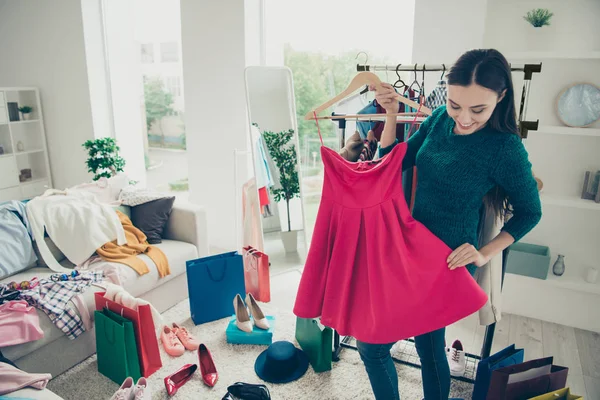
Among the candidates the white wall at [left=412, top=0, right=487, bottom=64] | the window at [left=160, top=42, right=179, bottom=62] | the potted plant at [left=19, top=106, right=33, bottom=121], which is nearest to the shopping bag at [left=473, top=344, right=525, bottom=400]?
the white wall at [left=412, top=0, right=487, bottom=64]

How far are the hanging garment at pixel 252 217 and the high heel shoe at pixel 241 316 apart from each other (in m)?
0.55

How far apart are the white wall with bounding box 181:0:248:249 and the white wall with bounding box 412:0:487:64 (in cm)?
134

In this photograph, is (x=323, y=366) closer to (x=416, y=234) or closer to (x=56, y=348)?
(x=416, y=234)

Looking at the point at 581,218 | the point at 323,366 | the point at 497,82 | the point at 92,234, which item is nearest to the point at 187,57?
the point at 92,234

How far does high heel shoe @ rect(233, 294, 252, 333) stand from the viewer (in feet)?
7.78

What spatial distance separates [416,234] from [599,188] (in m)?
1.66

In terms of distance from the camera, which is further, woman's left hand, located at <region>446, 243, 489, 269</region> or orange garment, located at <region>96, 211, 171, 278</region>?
orange garment, located at <region>96, 211, 171, 278</region>

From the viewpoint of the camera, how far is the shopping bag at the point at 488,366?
1.73 metres

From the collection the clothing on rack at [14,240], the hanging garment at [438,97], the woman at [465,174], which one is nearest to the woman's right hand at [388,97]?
the woman at [465,174]

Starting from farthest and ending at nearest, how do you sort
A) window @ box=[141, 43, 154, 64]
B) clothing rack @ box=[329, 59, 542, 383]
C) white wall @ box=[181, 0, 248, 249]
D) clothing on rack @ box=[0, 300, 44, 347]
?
window @ box=[141, 43, 154, 64]
white wall @ box=[181, 0, 248, 249]
clothing on rack @ box=[0, 300, 44, 347]
clothing rack @ box=[329, 59, 542, 383]

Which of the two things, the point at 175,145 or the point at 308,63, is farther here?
the point at 175,145

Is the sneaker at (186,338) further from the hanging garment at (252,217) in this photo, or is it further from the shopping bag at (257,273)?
the hanging garment at (252,217)

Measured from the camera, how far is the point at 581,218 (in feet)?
8.55

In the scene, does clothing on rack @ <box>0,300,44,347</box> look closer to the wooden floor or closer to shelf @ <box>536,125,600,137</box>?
the wooden floor
